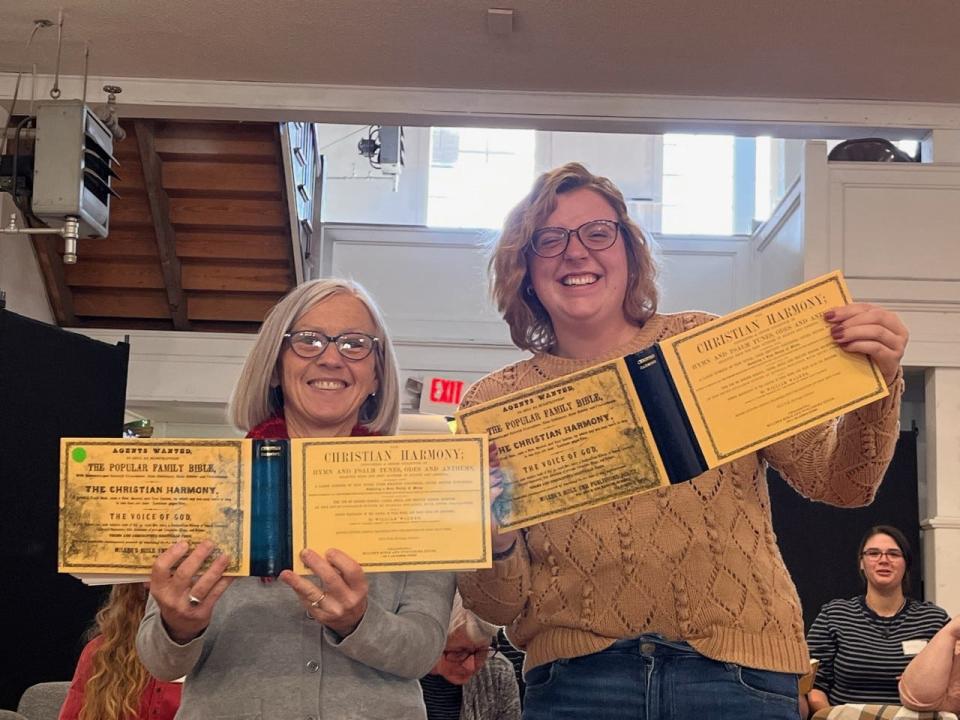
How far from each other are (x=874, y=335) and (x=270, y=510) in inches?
33.7

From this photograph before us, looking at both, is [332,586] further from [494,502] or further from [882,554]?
[882,554]

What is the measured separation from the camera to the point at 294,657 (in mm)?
1636

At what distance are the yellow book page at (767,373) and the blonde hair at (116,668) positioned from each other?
3.90 ft

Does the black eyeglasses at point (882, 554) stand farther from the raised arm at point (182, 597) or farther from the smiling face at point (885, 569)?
the raised arm at point (182, 597)

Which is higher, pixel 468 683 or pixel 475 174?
pixel 475 174

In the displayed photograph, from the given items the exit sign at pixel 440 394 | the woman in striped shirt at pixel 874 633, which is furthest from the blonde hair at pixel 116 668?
the exit sign at pixel 440 394

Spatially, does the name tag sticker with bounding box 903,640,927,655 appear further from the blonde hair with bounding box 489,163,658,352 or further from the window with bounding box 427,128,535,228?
the window with bounding box 427,128,535,228

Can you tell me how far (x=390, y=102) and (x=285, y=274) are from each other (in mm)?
2320

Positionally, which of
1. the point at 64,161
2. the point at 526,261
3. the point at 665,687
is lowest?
the point at 665,687

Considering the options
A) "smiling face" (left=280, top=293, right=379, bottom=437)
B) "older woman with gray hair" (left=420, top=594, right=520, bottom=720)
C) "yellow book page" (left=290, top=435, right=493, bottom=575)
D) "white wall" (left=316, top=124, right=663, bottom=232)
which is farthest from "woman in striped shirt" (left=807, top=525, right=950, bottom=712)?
"white wall" (left=316, top=124, right=663, bottom=232)

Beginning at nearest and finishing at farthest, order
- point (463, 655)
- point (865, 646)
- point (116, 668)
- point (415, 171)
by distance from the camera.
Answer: point (116, 668), point (463, 655), point (865, 646), point (415, 171)

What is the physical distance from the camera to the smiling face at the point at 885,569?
4641mm

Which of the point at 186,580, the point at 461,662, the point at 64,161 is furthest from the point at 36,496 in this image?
the point at 186,580

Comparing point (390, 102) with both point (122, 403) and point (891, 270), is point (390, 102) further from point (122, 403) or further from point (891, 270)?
point (891, 270)
